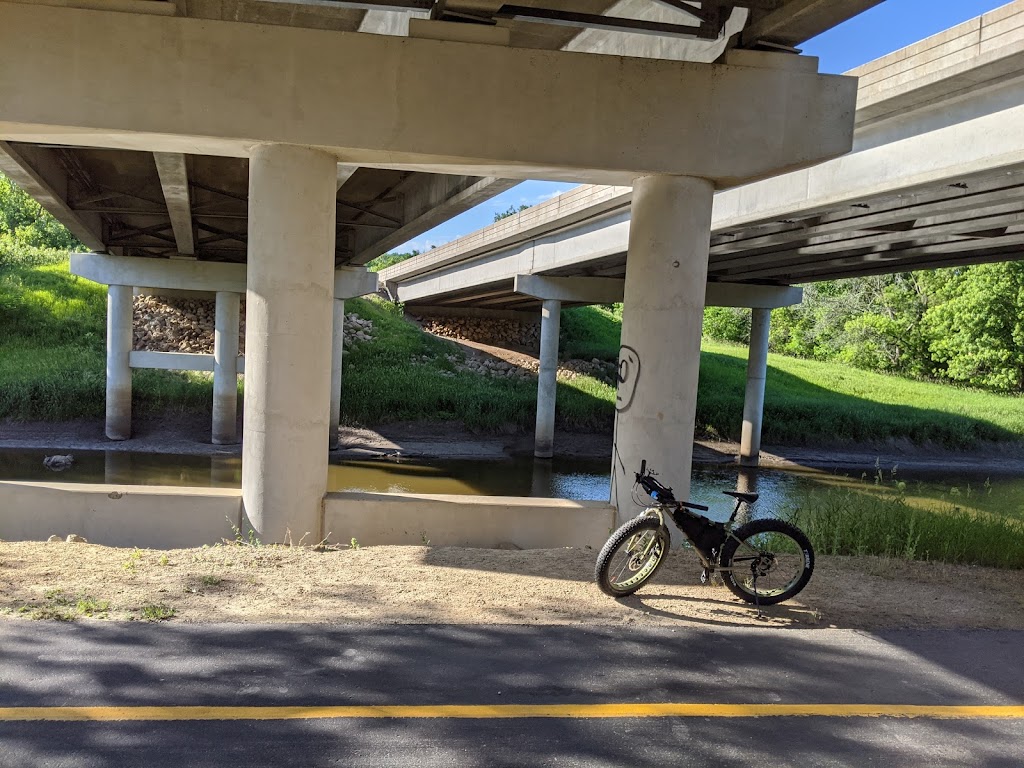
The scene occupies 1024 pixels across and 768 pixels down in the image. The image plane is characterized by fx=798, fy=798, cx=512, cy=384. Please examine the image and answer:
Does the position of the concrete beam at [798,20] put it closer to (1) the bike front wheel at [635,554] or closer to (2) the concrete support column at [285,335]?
(2) the concrete support column at [285,335]

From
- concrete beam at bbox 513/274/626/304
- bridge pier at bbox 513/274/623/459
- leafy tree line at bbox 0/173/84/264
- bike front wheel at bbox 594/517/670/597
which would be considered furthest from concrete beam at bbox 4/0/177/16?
leafy tree line at bbox 0/173/84/264

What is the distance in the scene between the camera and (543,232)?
69.8ft

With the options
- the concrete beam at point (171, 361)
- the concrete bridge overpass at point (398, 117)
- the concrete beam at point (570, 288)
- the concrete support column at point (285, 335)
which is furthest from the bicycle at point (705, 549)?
the concrete beam at point (171, 361)

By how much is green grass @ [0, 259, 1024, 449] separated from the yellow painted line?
21179 mm

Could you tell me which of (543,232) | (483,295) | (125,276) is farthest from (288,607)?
(483,295)

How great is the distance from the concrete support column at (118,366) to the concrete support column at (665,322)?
18.0 meters

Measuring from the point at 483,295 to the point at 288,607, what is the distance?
87.0ft

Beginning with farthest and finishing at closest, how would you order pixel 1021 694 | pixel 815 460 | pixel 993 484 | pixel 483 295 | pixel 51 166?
pixel 483 295 < pixel 815 460 < pixel 993 484 < pixel 51 166 < pixel 1021 694

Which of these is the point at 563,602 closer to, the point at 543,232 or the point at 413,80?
the point at 413,80

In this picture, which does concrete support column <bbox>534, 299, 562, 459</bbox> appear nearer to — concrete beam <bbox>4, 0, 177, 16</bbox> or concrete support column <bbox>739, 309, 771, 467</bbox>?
concrete support column <bbox>739, 309, 771, 467</bbox>

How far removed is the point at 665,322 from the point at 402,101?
126 inches

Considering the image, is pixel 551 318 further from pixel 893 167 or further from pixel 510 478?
pixel 893 167

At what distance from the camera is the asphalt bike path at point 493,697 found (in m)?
3.59

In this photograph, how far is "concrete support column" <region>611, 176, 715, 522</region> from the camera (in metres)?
7.74
